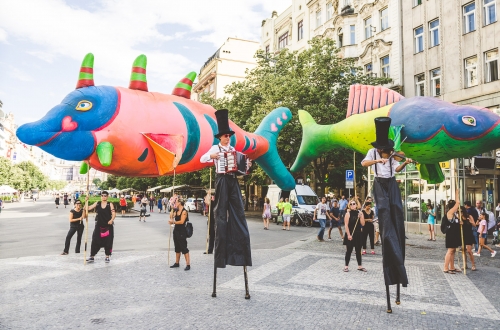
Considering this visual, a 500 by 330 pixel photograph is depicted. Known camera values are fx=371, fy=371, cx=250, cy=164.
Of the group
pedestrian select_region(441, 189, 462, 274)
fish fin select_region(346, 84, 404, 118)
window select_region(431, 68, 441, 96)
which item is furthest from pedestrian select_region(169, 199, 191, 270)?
window select_region(431, 68, 441, 96)

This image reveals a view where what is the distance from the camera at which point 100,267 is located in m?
7.96

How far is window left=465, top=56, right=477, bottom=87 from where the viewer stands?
62.3ft

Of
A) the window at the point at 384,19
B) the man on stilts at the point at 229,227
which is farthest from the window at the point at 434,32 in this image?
the man on stilts at the point at 229,227

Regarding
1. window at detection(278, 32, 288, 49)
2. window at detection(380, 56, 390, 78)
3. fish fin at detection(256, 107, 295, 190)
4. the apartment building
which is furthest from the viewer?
window at detection(278, 32, 288, 49)

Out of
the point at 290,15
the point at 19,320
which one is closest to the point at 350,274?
the point at 19,320

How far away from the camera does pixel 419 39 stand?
73.7 ft

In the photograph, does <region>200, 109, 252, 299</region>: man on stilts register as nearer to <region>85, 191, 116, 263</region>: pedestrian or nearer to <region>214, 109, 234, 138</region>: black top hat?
<region>214, 109, 234, 138</region>: black top hat

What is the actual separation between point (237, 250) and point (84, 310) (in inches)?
85.8

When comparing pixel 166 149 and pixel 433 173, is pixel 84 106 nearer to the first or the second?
pixel 166 149

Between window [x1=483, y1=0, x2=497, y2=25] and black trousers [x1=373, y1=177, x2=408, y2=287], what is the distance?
1790 cm

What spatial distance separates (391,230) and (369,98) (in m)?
4.89

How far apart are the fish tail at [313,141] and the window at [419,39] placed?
15.5m

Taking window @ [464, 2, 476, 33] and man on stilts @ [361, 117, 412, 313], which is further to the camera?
window @ [464, 2, 476, 33]

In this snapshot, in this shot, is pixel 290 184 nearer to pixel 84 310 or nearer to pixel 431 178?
pixel 431 178
